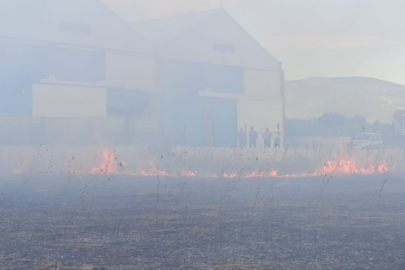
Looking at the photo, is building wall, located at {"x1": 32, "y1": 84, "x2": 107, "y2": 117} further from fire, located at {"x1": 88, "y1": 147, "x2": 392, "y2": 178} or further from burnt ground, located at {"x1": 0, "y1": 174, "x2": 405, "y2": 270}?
burnt ground, located at {"x1": 0, "y1": 174, "x2": 405, "y2": 270}

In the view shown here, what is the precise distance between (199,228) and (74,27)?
21300 millimetres

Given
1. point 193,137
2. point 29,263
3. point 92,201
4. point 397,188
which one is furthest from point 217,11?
point 29,263

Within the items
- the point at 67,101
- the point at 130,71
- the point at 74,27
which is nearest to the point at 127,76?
the point at 130,71

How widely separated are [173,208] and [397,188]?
7301 millimetres

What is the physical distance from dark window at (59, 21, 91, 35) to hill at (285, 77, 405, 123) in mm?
79870

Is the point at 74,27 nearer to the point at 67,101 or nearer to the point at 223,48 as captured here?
the point at 67,101

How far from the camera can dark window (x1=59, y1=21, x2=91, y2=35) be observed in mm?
28625

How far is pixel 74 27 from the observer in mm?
29062

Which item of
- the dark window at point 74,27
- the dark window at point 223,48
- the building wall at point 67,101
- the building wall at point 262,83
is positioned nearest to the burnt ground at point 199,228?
the building wall at point 67,101

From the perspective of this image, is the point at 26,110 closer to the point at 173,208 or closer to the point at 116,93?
the point at 116,93

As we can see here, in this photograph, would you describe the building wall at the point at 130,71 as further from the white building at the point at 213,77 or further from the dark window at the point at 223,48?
the dark window at the point at 223,48

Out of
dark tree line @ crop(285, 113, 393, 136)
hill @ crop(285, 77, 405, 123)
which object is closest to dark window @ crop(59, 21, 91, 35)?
dark tree line @ crop(285, 113, 393, 136)

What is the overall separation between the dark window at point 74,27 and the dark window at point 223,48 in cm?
829

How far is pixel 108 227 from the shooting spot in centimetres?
959
